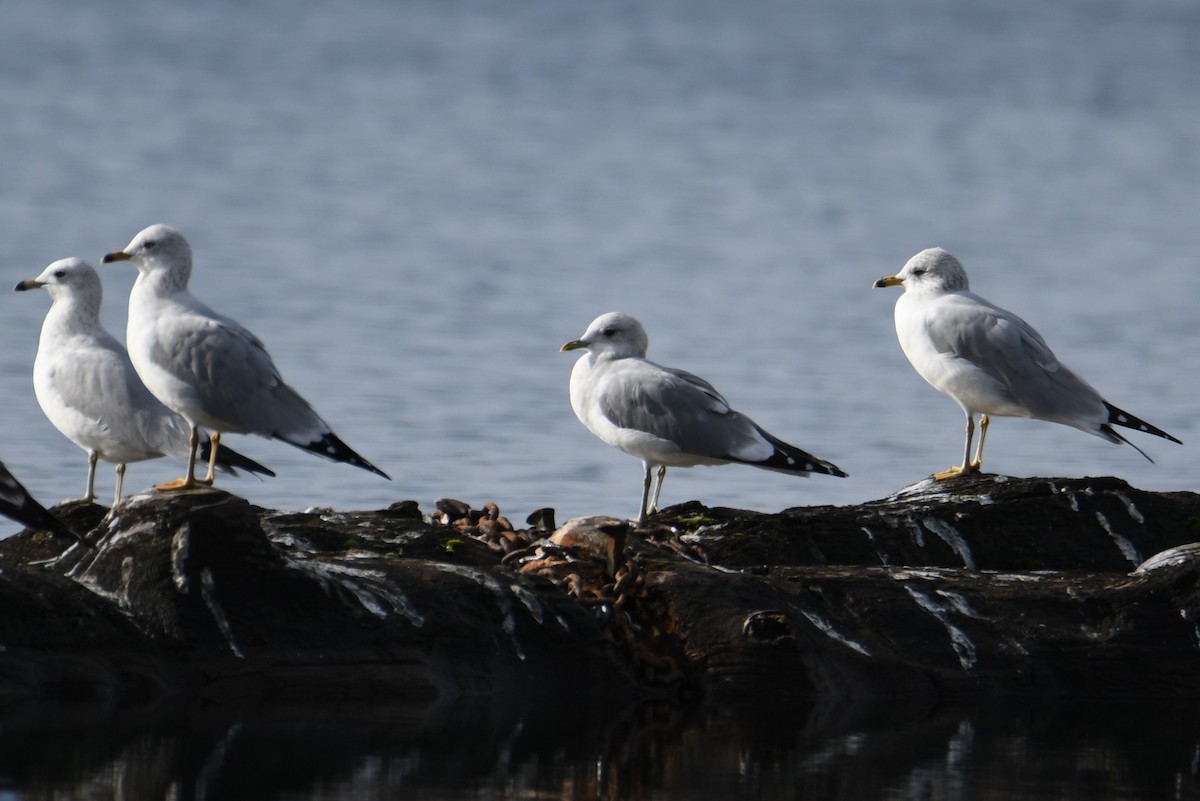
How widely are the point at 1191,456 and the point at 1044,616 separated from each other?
6.51 metres

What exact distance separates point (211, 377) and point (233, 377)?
0.10 m

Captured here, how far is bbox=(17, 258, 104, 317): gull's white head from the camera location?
377 inches

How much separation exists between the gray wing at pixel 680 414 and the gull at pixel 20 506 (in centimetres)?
307

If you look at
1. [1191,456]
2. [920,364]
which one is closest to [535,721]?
[920,364]

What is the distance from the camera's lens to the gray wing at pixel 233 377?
829 cm

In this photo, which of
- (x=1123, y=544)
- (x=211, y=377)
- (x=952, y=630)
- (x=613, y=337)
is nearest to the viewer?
(x=952, y=630)

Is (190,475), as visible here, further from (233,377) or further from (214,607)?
(214,607)

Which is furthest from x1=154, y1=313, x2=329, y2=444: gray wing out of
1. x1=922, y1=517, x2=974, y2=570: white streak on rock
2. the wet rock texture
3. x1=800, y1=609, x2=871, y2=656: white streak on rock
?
x1=922, y1=517, x2=974, y2=570: white streak on rock

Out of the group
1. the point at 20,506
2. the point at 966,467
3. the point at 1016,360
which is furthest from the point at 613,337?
the point at 20,506

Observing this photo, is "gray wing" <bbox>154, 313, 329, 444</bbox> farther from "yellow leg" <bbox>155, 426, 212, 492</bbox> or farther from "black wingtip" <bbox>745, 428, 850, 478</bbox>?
"black wingtip" <bbox>745, 428, 850, 478</bbox>

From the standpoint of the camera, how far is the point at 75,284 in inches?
378

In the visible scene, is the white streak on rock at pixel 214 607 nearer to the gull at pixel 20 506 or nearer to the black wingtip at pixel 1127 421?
the gull at pixel 20 506

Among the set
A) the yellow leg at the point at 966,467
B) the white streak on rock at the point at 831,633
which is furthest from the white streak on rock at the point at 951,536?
the white streak on rock at the point at 831,633

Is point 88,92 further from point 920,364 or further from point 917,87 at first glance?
point 920,364
